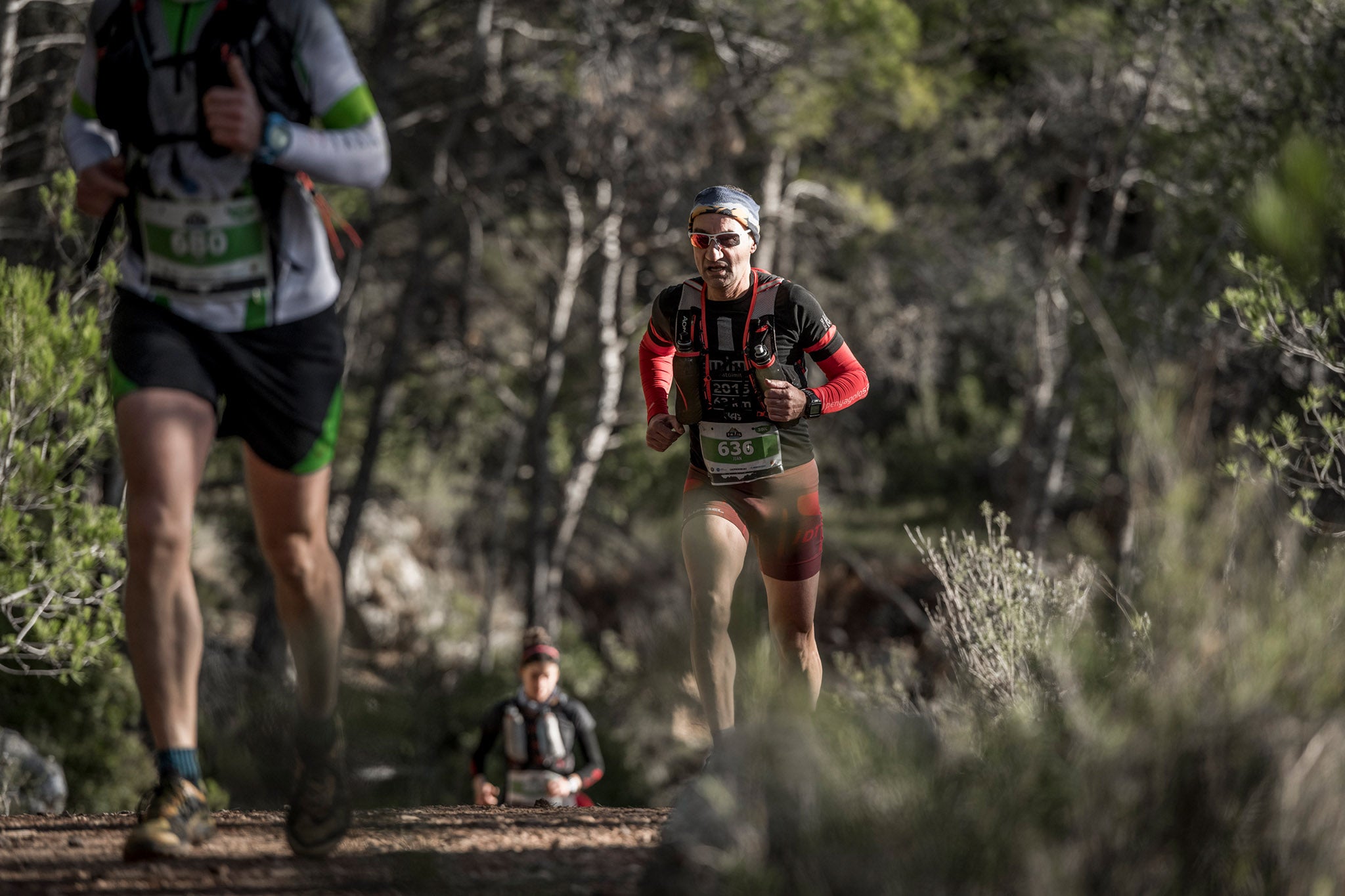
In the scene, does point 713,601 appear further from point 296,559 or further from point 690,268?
point 690,268

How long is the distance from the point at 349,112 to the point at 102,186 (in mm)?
551

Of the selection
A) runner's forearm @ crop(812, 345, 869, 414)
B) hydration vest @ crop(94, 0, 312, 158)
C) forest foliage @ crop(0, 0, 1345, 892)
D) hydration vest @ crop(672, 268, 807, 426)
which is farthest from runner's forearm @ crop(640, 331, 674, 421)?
forest foliage @ crop(0, 0, 1345, 892)

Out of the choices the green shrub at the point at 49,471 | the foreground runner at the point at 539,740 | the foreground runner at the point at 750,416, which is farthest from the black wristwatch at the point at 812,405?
the green shrub at the point at 49,471

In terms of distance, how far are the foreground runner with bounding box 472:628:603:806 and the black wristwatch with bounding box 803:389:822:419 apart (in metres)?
2.38

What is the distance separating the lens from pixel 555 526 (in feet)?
50.9

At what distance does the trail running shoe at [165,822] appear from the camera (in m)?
2.84

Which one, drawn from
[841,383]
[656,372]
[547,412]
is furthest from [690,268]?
[841,383]

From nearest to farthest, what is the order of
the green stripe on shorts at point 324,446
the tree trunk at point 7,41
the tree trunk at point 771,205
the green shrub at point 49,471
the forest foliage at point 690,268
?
the green stripe on shorts at point 324,446
the green shrub at point 49,471
the tree trunk at point 7,41
the forest foliage at point 690,268
the tree trunk at point 771,205

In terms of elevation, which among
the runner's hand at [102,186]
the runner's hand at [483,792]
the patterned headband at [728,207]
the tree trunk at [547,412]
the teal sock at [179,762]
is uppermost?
the runner's hand at [102,186]

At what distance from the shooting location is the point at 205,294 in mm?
2844

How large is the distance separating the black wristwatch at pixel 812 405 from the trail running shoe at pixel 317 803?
180 centimetres

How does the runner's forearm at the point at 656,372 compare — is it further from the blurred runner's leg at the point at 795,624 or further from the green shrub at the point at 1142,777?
the green shrub at the point at 1142,777

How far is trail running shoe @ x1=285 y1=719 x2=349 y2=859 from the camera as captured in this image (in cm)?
294

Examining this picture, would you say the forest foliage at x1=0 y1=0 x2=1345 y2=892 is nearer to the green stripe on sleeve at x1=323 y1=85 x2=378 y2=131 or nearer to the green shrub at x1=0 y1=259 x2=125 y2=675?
the green shrub at x1=0 y1=259 x2=125 y2=675
